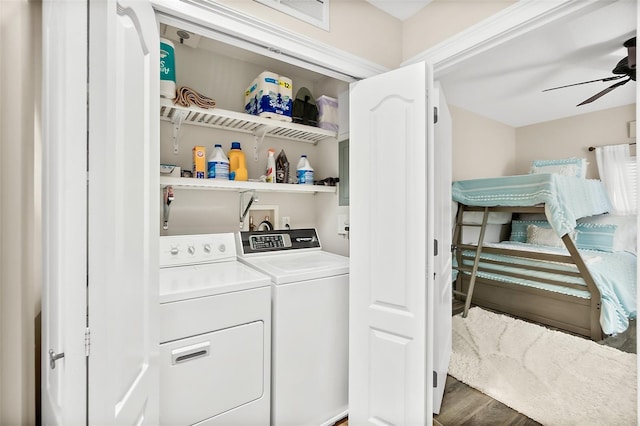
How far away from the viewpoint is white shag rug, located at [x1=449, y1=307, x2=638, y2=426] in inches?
72.0

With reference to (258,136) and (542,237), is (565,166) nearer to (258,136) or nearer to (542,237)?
(542,237)

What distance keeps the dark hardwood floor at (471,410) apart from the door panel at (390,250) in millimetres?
549

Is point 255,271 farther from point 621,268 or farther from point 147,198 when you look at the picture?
point 621,268

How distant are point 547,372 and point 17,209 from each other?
128 inches

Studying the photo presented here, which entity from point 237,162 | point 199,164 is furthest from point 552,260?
point 199,164

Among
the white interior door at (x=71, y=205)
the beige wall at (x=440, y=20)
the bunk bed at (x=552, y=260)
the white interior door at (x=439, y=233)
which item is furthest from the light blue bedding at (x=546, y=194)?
the white interior door at (x=71, y=205)

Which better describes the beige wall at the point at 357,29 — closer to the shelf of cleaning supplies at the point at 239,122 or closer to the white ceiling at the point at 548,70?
the white ceiling at the point at 548,70

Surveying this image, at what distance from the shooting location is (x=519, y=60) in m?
2.68

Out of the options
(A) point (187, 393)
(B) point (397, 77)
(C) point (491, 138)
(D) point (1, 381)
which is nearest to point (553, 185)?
(C) point (491, 138)

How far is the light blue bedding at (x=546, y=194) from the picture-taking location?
119 inches

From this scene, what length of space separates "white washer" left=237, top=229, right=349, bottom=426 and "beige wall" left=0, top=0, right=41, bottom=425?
35.5 inches

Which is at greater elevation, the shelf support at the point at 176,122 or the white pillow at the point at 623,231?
Answer: the shelf support at the point at 176,122

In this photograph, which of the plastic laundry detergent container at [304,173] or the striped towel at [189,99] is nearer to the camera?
the striped towel at [189,99]

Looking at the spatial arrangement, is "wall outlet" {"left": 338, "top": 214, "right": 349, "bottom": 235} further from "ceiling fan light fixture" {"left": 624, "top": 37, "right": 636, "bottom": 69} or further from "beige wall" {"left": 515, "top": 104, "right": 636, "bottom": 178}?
"beige wall" {"left": 515, "top": 104, "right": 636, "bottom": 178}
